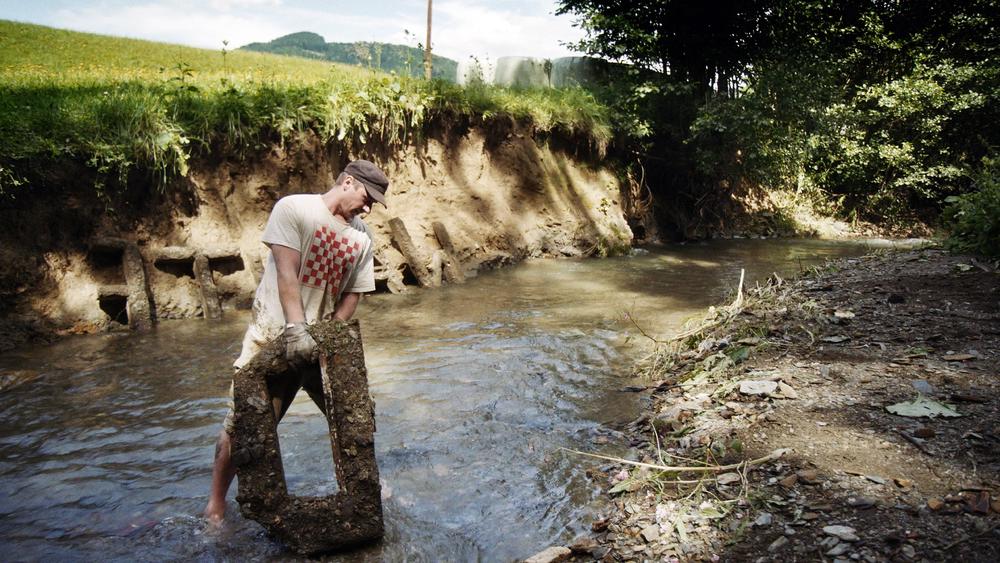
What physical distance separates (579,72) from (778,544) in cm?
1585

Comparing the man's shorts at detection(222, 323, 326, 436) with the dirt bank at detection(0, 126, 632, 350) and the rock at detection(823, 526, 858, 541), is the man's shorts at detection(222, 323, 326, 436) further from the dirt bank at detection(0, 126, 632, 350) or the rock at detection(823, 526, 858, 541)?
the dirt bank at detection(0, 126, 632, 350)

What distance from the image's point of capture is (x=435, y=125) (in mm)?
11555

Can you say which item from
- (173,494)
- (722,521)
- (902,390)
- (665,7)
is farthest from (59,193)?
(665,7)

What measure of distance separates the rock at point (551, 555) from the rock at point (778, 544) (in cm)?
90

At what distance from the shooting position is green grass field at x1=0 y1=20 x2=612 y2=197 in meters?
7.02

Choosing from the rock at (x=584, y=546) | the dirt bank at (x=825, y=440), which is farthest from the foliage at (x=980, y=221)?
the rock at (x=584, y=546)

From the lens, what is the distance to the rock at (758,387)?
14.1ft

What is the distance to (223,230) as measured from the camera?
8.49m

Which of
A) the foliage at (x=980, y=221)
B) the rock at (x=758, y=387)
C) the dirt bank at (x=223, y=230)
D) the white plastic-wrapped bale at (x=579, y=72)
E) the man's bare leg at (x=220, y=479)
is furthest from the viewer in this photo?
the white plastic-wrapped bale at (x=579, y=72)

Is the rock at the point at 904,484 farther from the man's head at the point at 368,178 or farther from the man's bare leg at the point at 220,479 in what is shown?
the man's bare leg at the point at 220,479

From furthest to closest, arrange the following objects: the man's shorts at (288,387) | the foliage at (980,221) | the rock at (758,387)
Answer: the foliage at (980,221) → the rock at (758,387) → the man's shorts at (288,387)

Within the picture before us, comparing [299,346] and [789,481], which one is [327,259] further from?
[789,481]

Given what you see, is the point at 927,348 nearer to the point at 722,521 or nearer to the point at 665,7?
the point at 722,521

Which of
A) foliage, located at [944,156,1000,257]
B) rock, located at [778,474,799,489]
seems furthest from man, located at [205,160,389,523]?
foliage, located at [944,156,1000,257]
